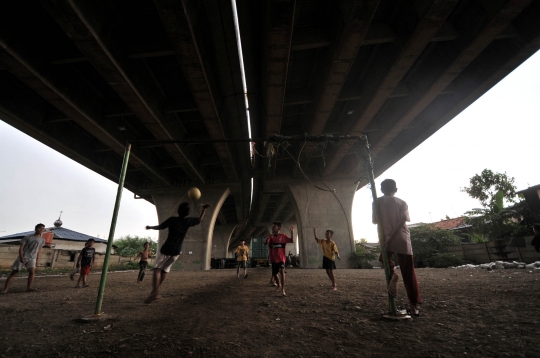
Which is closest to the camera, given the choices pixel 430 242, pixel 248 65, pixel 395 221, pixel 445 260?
pixel 395 221

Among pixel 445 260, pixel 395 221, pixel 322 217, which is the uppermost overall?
pixel 322 217

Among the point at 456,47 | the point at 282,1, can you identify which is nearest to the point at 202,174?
the point at 282,1

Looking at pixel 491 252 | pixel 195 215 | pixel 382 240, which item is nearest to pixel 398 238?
pixel 382 240

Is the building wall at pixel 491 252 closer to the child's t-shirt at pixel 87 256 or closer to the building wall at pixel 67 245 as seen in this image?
the child's t-shirt at pixel 87 256

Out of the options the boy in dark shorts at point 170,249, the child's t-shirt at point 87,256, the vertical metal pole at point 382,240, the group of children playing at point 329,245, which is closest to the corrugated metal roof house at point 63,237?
the child's t-shirt at point 87,256

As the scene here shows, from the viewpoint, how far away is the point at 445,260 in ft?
50.1

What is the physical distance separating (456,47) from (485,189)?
2152 centimetres

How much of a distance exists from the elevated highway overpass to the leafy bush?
728 centimetres

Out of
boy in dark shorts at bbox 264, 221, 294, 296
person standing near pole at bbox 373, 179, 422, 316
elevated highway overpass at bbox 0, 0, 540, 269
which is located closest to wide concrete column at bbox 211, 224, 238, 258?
elevated highway overpass at bbox 0, 0, 540, 269

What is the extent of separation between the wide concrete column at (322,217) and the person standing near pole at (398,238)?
13337 mm

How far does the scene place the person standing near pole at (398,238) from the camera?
3500 mm

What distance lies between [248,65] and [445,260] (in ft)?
54.4

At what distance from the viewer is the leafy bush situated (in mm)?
15062

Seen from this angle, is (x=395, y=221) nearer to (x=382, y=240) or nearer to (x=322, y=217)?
(x=382, y=240)
